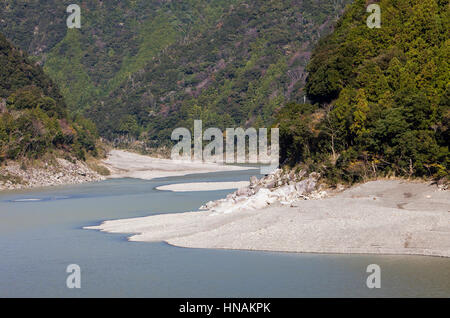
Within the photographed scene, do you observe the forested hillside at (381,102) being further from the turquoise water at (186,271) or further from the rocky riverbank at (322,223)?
the turquoise water at (186,271)

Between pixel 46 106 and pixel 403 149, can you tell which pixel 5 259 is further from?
pixel 46 106

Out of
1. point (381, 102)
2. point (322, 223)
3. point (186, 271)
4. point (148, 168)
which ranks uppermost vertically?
point (381, 102)

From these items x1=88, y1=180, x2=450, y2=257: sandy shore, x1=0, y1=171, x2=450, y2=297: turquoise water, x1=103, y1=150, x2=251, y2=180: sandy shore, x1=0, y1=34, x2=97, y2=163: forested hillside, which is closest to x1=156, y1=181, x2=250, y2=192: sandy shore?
x1=103, y1=150, x2=251, y2=180: sandy shore

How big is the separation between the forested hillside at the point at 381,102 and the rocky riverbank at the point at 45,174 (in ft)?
123

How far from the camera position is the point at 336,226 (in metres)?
36.4

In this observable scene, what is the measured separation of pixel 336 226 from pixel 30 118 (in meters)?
74.7

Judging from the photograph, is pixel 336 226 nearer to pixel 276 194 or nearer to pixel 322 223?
pixel 322 223

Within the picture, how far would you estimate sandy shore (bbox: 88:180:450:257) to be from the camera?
33.5 m

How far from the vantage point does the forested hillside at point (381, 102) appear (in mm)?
48594

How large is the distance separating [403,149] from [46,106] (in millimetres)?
79796

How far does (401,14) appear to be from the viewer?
69.0 m

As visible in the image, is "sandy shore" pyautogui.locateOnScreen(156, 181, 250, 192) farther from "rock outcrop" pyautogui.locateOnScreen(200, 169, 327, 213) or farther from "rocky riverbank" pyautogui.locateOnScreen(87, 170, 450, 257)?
"rocky riverbank" pyautogui.locateOnScreen(87, 170, 450, 257)

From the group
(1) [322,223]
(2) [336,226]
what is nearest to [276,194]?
(1) [322,223]

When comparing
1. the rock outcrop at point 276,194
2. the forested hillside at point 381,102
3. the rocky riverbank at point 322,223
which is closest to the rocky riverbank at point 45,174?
the forested hillside at point 381,102
